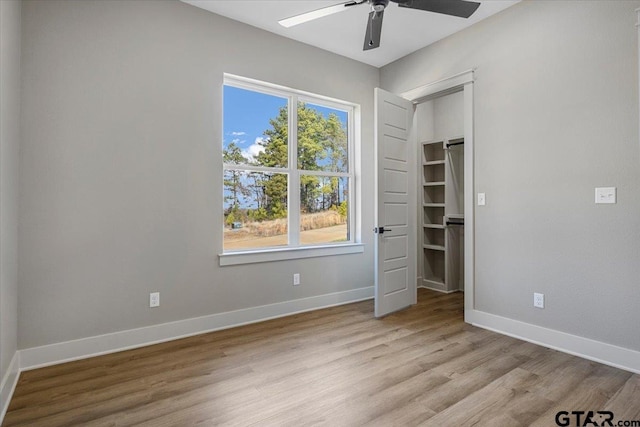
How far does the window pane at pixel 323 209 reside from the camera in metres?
3.87

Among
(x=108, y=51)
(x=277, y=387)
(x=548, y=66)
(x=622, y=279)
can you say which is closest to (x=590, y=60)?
(x=548, y=66)

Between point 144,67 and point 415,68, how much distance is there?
112 inches

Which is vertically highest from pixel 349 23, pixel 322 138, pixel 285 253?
pixel 349 23

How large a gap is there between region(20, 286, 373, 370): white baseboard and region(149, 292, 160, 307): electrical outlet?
0.19 m

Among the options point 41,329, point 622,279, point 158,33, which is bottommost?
point 41,329

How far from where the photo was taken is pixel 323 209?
403 centimetres

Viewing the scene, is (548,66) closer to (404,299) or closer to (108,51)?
(404,299)

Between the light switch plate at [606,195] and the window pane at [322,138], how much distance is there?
2492 millimetres

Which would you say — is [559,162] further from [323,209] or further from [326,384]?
[326,384]

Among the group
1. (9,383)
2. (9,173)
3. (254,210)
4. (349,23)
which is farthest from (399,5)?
(9,383)

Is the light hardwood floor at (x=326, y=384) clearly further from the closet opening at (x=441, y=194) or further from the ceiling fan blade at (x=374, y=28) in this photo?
the ceiling fan blade at (x=374, y=28)

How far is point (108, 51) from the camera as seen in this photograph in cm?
265

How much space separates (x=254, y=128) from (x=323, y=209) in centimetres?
122

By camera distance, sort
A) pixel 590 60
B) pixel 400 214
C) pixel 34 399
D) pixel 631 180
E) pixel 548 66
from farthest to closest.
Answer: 1. pixel 400 214
2. pixel 548 66
3. pixel 590 60
4. pixel 631 180
5. pixel 34 399
